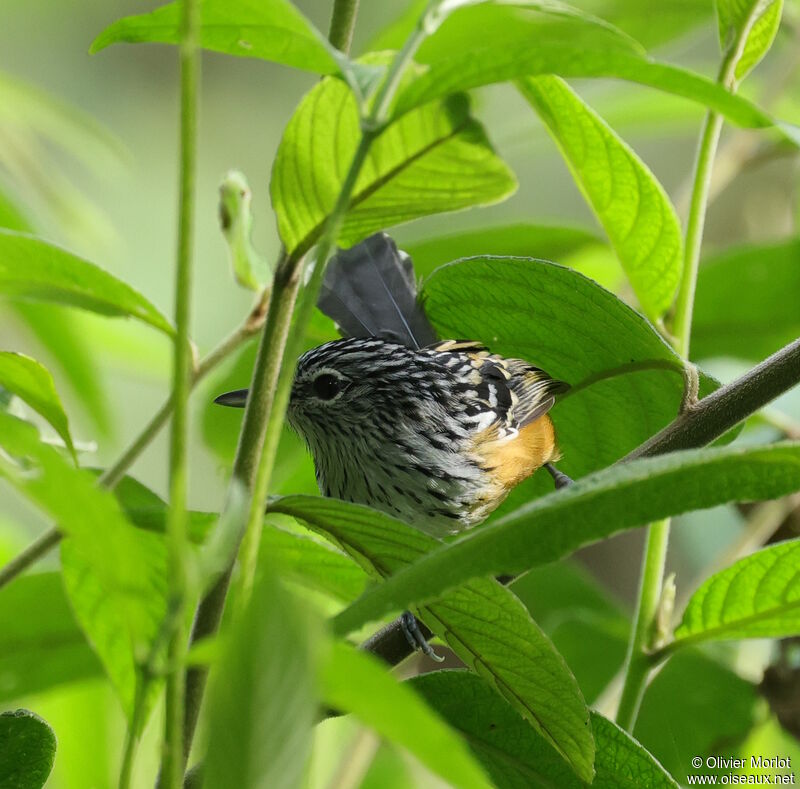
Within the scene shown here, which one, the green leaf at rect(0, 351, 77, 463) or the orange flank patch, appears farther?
the orange flank patch

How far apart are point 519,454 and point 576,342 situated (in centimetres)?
70

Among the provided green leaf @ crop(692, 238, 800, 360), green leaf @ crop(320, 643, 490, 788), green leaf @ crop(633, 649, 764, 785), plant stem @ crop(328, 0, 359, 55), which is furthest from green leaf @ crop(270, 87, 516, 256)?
green leaf @ crop(633, 649, 764, 785)

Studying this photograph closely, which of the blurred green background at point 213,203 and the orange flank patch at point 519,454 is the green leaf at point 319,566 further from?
the orange flank patch at point 519,454

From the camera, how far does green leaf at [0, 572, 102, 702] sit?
5.28 feet

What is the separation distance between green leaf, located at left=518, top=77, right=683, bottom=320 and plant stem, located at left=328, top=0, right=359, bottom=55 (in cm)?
27

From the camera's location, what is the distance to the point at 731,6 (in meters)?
1.32

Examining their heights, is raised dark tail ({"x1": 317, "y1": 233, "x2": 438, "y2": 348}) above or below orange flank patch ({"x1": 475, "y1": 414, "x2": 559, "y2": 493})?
above

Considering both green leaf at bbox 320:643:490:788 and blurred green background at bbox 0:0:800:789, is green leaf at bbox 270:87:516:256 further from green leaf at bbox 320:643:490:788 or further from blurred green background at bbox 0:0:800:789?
green leaf at bbox 320:643:490:788

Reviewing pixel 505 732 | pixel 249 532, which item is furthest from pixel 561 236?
pixel 249 532

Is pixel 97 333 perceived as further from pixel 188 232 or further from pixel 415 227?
pixel 415 227

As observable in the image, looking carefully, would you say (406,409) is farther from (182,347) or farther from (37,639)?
(182,347)

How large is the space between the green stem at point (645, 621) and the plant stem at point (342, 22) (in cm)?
71

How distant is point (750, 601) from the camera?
1.25 metres

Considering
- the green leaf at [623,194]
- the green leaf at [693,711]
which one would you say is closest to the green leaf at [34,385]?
the green leaf at [623,194]
